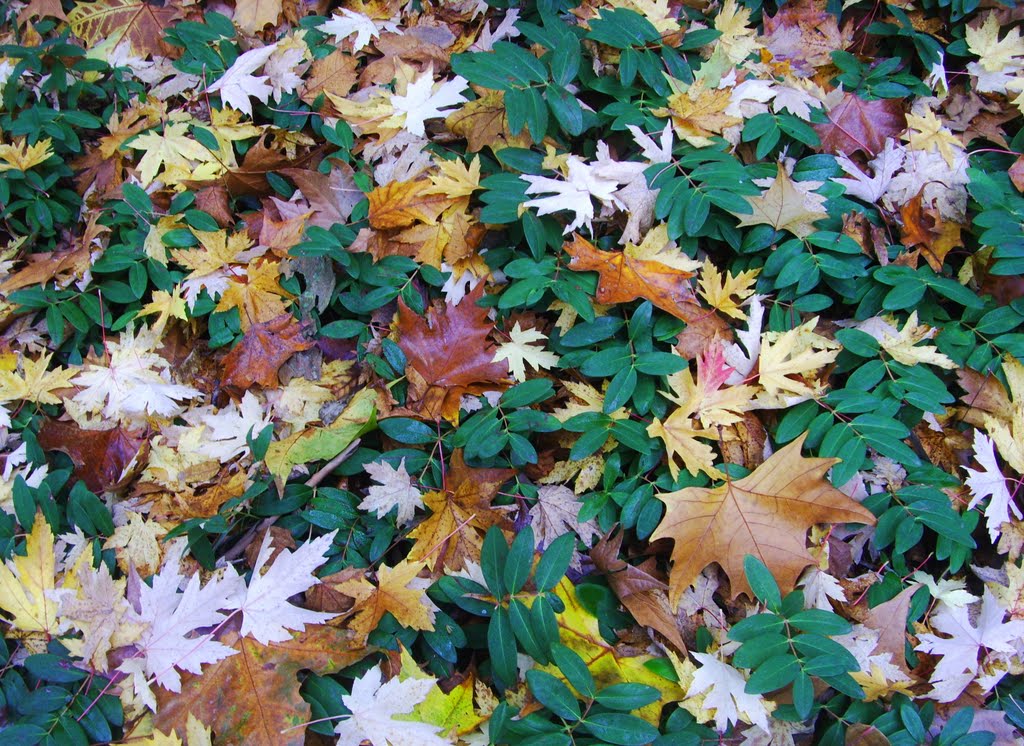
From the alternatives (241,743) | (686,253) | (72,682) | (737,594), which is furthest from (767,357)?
(72,682)

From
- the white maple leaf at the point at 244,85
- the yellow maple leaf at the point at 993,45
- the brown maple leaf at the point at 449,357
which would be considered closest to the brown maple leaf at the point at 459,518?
the brown maple leaf at the point at 449,357

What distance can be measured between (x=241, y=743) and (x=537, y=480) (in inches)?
38.6

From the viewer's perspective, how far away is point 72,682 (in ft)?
5.59

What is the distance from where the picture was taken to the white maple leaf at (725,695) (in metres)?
1.60

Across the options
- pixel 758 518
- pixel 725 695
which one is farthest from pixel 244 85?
pixel 725 695

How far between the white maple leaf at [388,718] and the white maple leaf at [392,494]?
399 millimetres

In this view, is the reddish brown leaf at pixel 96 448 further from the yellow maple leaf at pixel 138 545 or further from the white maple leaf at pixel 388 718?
the white maple leaf at pixel 388 718

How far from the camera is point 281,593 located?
5.60ft

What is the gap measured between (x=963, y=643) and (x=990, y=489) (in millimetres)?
419

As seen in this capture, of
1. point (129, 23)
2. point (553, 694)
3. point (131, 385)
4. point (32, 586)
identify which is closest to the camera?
point (553, 694)

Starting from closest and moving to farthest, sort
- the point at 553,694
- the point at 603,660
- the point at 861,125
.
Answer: the point at 553,694
the point at 603,660
the point at 861,125

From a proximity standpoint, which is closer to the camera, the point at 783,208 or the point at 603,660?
the point at 603,660

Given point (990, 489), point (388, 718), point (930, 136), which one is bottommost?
point (388, 718)

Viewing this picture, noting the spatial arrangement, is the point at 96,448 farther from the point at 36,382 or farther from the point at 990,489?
the point at 990,489
